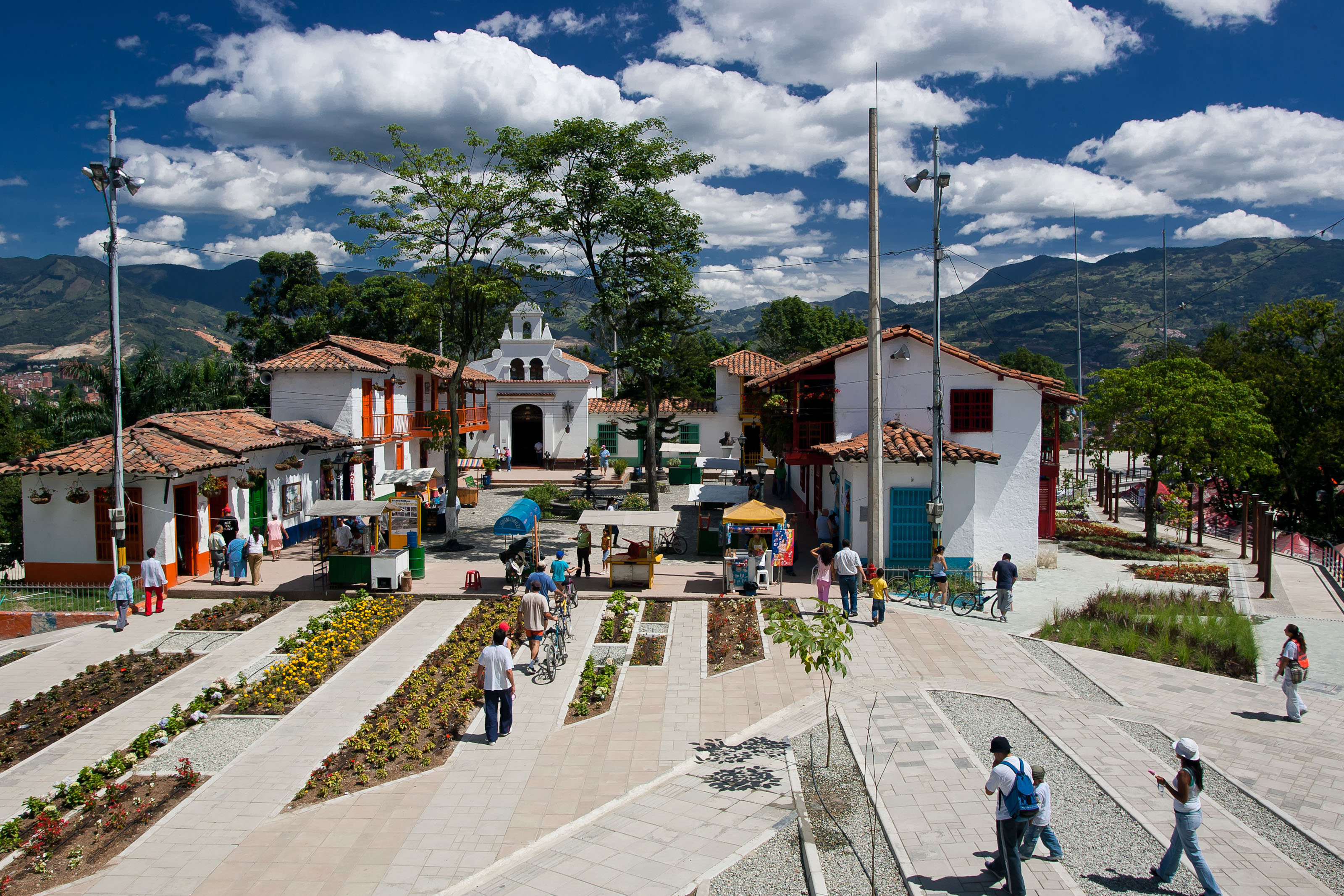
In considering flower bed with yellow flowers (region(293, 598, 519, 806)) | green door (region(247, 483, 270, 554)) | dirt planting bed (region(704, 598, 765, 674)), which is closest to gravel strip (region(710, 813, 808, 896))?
flower bed with yellow flowers (region(293, 598, 519, 806))

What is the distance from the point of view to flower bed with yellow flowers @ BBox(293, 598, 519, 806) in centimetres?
923

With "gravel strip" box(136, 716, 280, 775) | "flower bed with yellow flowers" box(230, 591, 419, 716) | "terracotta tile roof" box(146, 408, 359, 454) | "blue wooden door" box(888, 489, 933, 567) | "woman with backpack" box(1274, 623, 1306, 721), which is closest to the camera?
"gravel strip" box(136, 716, 280, 775)

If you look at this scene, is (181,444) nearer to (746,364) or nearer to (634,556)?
(634,556)

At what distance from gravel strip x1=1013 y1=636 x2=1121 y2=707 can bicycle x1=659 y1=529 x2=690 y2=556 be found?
10091 millimetres

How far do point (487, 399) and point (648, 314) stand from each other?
20759 millimetres

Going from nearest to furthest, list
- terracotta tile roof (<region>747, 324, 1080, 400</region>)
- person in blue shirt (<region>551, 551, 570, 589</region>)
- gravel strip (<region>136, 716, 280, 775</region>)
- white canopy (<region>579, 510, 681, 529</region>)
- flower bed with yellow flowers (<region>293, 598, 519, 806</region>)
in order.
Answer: flower bed with yellow flowers (<region>293, 598, 519, 806</region>) < gravel strip (<region>136, 716, 280, 775</region>) < person in blue shirt (<region>551, 551, 570, 589</region>) < white canopy (<region>579, 510, 681, 529</region>) < terracotta tile roof (<region>747, 324, 1080, 400</region>)

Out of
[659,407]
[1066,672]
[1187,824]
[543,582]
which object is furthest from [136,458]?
[659,407]

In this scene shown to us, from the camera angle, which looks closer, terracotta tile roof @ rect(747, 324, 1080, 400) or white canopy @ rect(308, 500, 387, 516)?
white canopy @ rect(308, 500, 387, 516)

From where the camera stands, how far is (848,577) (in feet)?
52.8

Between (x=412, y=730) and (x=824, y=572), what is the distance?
28.0 ft

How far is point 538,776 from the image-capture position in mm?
9375

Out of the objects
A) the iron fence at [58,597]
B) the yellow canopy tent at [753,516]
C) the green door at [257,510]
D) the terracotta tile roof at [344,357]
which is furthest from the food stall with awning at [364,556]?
the terracotta tile roof at [344,357]

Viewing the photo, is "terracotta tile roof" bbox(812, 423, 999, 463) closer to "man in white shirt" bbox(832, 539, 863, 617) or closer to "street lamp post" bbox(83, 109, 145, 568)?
"man in white shirt" bbox(832, 539, 863, 617)

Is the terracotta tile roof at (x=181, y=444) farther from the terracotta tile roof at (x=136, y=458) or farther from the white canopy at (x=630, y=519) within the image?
the white canopy at (x=630, y=519)
